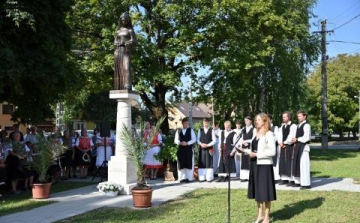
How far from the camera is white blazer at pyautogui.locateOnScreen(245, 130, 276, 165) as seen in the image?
7.39 m

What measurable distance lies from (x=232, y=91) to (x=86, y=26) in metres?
8.04

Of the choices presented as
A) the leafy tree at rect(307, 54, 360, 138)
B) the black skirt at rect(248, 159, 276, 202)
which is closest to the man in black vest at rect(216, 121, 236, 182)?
the black skirt at rect(248, 159, 276, 202)

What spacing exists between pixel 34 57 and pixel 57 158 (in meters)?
3.17

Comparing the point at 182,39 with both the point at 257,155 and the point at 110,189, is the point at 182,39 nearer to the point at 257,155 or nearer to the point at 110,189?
the point at 110,189

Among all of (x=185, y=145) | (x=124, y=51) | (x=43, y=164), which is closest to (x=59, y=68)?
(x=124, y=51)

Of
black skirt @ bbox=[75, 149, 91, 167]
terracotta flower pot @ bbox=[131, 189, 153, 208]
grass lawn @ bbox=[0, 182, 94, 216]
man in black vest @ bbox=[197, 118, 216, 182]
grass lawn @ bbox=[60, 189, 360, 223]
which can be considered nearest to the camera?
grass lawn @ bbox=[60, 189, 360, 223]

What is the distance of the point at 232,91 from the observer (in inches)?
866

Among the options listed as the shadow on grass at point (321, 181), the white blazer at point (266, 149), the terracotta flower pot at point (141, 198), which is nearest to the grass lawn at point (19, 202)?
the terracotta flower pot at point (141, 198)

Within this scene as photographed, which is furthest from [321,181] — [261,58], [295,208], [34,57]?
[34,57]

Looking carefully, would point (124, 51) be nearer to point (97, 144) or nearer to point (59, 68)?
point (59, 68)

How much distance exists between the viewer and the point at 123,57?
11.6 metres

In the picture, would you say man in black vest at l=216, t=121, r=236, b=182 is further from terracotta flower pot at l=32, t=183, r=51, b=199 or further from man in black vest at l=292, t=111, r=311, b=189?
terracotta flower pot at l=32, t=183, r=51, b=199

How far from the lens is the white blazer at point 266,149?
7387 millimetres

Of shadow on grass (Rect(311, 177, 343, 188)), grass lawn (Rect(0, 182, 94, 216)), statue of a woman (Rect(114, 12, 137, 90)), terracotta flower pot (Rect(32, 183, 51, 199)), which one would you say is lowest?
grass lawn (Rect(0, 182, 94, 216))
